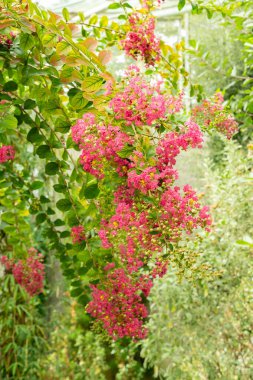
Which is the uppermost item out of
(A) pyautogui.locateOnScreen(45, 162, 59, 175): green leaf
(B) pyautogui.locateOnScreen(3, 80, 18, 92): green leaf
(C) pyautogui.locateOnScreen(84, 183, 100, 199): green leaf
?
(B) pyautogui.locateOnScreen(3, 80, 18, 92): green leaf

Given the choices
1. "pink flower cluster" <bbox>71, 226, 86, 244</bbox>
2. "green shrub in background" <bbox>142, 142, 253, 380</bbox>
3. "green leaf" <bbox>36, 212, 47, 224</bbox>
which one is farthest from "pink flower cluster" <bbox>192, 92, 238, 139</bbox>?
"green shrub in background" <bbox>142, 142, 253, 380</bbox>

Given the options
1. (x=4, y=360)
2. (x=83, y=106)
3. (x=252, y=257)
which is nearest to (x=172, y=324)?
(x=252, y=257)

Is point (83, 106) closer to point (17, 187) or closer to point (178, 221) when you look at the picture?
point (178, 221)

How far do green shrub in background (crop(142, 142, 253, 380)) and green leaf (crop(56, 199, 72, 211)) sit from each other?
2.91 ft

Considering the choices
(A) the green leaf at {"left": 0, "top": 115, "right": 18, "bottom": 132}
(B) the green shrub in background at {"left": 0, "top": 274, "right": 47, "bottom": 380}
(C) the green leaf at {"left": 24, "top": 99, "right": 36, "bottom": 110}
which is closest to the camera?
(A) the green leaf at {"left": 0, "top": 115, "right": 18, "bottom": 132}

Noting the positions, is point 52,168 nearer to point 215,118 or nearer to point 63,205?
point 63,205

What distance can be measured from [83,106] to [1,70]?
34 centimetres

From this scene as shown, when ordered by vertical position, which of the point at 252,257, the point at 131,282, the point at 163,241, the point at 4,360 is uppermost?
the point at 163,241

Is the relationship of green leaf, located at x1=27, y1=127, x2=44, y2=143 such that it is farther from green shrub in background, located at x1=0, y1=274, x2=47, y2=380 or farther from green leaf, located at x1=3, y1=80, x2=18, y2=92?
green shrub in background, located at x1=0, y1=274, x2=47, y2=380

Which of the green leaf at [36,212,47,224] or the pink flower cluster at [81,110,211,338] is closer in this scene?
the pink flower cluster at [81,110,211,338]

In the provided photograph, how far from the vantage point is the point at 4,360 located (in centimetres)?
302

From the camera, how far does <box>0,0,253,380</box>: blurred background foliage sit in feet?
5.63

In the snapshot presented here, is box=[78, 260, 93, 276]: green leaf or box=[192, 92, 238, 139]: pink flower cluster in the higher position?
box=[192, 92, 238, 139]: pink flower cluster

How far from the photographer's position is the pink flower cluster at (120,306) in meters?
1.06
